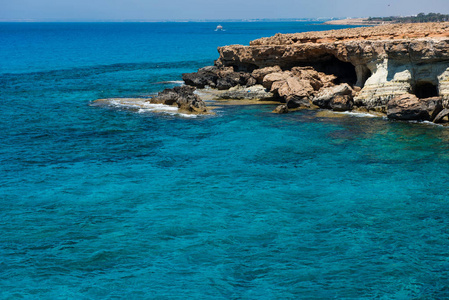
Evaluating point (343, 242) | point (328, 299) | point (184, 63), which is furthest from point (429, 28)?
point (184, 63)

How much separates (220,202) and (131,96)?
78.8 ft

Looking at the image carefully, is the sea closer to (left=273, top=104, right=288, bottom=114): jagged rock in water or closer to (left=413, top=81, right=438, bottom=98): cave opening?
(left=273, top=104, right=288, bottom=114): jagged rock in water

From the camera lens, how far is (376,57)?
33156mm

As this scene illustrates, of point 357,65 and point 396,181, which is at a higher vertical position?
point 357,65

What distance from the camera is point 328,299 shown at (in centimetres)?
1362

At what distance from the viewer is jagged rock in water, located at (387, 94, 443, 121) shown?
30.3 metres

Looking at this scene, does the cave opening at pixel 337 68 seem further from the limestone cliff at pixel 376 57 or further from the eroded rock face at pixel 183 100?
the eroded rock face at pixel 183 100

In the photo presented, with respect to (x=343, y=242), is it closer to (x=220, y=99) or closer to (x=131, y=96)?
(x=220, y=99)

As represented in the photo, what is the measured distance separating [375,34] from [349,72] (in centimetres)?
412

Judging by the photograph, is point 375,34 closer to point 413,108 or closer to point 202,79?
point 413,108

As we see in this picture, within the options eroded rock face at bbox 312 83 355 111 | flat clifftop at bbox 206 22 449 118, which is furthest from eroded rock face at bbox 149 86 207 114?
flat clifftop at bbox 206 22 449 118

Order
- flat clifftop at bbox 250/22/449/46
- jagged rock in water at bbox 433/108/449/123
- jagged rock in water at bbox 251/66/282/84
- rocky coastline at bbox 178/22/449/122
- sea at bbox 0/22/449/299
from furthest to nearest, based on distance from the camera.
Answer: jagged rock in water at bbox 251/66/282/84 < flat clifftop at bbox 250/22/449/46 < rocky coastline at bbox 178/22/449/122 < jagged rock in water at bbox 433/108/449/123 < sea at bbox 0/22/449/299

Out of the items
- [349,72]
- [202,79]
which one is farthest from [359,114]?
[202,79]

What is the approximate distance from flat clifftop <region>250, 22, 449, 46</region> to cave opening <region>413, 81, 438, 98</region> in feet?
10.8
